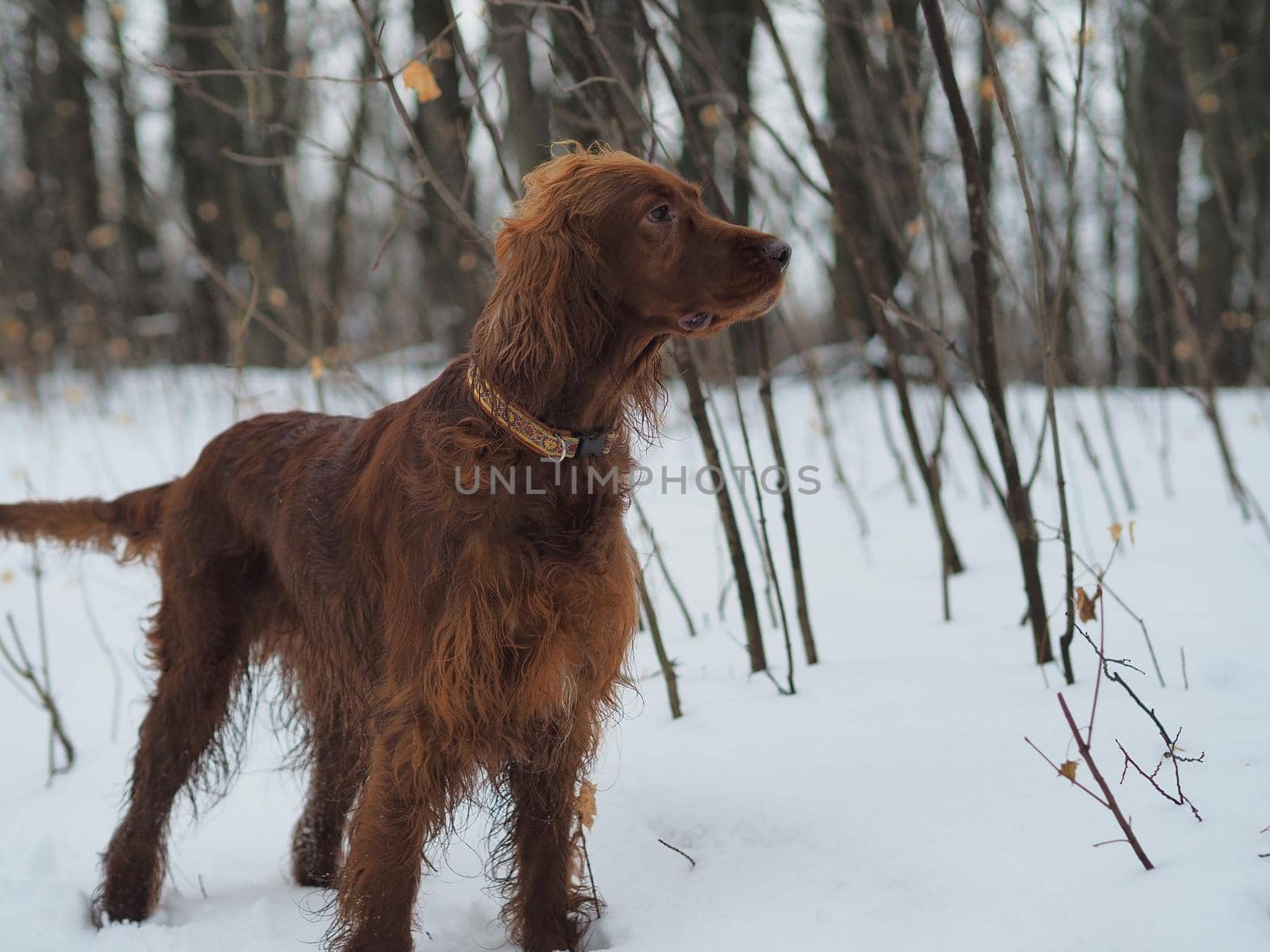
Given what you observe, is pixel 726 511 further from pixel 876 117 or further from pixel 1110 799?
pixel 876 117

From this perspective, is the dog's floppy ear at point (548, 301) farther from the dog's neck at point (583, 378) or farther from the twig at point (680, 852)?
the twig at point (680, 852)

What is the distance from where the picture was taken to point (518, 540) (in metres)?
1.89

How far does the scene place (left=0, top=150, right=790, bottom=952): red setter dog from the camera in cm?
190

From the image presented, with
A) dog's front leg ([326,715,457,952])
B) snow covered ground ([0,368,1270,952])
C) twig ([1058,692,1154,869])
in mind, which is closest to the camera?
twig ([1058,692,1154,869])

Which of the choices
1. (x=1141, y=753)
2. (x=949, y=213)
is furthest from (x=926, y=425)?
(x=1141, y=753)

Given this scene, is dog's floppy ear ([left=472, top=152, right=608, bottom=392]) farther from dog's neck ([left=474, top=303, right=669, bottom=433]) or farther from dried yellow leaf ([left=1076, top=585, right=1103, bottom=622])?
dried yellow leaf ([left=1076, top=585, right=1103, bottom=622])

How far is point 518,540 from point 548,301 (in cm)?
46

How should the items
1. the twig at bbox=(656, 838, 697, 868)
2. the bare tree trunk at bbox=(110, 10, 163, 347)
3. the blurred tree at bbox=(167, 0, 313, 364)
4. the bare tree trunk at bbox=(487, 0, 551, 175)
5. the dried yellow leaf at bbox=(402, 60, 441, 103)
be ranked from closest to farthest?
1. the twig at bbox=(656, 838, 697, 868)
2. the dried yellow leaf at bbox=(402, 60, 441, 103)
3. the bare tree trunk at bbox=(487, 0, 551, 175)
4. the blurred tree at bbox=(167, 0, 313, 364)
5. the bare tree trunk at bbox=(110, 10, 163, 347)

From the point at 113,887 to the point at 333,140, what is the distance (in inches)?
486

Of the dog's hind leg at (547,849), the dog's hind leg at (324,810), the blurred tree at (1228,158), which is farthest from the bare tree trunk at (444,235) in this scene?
the blurred tree at (1228,158)

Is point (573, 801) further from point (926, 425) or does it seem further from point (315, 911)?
point (926, 425)

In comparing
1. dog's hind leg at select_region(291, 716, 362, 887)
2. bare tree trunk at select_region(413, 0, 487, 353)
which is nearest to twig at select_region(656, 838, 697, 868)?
dog's hind leg at select_region(291, 716, 362, 887)

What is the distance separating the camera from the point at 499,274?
6.70 feet

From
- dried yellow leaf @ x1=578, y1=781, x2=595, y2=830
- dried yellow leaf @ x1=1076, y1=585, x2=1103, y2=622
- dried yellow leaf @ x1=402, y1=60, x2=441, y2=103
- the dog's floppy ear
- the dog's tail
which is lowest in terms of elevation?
dried yellow leaf @ x1=578, y1=781, x2=595, y2=830
